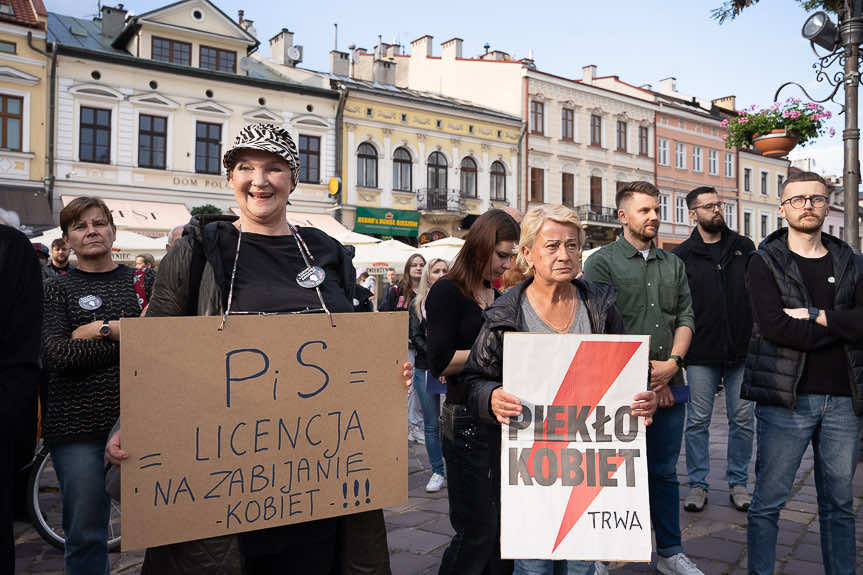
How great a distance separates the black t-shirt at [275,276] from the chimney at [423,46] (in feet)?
118

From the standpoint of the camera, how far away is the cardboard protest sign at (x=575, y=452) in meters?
2.48

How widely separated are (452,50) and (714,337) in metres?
33.2

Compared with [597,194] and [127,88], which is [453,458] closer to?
[127,88]

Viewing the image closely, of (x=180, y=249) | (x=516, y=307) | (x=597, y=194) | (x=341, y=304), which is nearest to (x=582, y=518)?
(x=516, y=307)

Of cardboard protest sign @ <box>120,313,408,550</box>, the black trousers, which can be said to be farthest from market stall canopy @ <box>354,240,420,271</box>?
cardboard protest sign @ <box>120,313,408,550</box>

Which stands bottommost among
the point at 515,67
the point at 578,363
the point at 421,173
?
the point at 578,363

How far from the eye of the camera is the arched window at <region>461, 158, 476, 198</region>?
3045 cm

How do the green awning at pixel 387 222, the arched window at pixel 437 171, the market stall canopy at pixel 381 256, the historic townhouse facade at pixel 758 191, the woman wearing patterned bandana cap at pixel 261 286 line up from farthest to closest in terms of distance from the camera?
the historic townhouse facade at pixel 758 191 → the arched window at pixel 437 171 → the green awning at pixel 387 222 → the market stall canopy at pixel 381 256 → the woman wearing patterned bandana cap at pixel 261 286

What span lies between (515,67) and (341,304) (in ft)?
107

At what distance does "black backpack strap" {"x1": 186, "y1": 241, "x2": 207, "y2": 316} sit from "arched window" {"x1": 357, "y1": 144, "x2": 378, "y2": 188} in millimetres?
25504

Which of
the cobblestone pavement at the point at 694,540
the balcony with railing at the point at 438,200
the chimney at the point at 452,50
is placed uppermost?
the chimney at the point at 452,50

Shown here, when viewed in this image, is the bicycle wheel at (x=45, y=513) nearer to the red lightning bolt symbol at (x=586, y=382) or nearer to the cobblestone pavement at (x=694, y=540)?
the cobblestone pavement at (x=694, y=540)

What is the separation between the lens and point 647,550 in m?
2.49

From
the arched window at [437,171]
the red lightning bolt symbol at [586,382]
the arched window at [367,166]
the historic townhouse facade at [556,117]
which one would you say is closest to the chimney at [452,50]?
the historic townhouse facade at [556,117]
